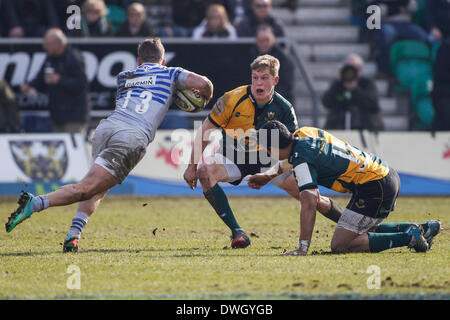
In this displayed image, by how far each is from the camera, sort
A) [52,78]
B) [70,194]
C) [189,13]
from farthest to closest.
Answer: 1. [189,13]
2. [52,78]
3. [70,194]

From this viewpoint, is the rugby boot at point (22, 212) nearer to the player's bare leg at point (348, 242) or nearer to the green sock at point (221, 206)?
the green sock at point (221, 206)

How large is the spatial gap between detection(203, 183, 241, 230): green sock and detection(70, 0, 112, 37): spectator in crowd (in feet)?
26.1

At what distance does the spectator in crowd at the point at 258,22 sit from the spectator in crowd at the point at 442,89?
3250mm

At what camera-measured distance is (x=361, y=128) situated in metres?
16.0

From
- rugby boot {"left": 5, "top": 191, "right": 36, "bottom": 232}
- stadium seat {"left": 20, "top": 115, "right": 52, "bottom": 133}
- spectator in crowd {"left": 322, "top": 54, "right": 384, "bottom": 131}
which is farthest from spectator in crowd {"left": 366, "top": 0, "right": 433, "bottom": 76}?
rugby boot {"left": 5, "top": 191, "right": 36, "bottom": 232}

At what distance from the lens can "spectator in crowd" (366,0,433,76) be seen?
18.8 metres

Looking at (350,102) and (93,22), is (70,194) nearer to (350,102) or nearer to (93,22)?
(93,22)

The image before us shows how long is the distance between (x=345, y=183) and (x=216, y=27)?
330 inches

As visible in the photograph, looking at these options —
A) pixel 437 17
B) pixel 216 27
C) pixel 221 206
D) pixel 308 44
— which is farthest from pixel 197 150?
pixel 437 17

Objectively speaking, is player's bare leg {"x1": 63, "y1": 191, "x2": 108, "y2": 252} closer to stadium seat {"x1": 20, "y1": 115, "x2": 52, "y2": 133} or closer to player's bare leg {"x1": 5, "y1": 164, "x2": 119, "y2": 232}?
player's bare leg {"x1": 5, "y1": 164, "x2": 119, "y2": 232}

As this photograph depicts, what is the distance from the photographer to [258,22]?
650 inches
